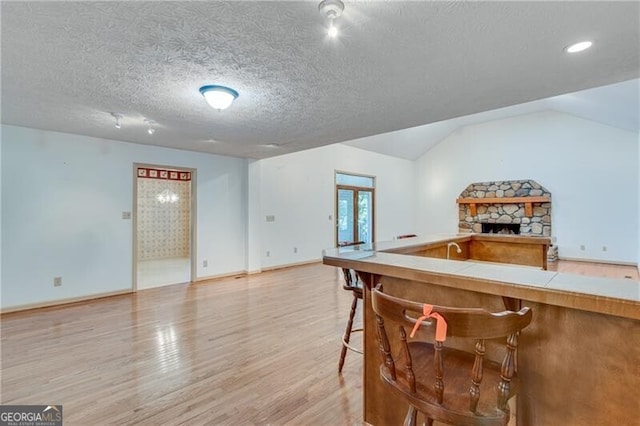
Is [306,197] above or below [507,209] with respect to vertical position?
above

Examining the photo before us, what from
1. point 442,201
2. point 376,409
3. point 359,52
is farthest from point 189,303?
point 442,201

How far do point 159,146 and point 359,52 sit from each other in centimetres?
392

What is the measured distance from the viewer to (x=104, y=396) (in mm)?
2027

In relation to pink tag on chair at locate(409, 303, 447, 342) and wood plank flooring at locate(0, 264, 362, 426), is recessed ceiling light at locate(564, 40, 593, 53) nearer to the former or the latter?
pink tag on chair at locate(409, 303, 447, 342)

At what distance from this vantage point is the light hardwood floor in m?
1.89

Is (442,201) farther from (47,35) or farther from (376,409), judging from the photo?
(47,35)

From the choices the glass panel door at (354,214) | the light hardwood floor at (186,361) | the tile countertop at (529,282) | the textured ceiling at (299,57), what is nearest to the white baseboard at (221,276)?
the light hardwood floor at (186,361)

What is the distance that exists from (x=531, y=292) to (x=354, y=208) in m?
6.87

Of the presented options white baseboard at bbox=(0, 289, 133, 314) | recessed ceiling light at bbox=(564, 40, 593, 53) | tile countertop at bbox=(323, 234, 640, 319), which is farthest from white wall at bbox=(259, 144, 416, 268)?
recessed ceiling light at bbox=(564, 40, 593, 53)

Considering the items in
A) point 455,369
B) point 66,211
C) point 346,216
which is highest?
point 66,211

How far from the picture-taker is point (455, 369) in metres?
1.15

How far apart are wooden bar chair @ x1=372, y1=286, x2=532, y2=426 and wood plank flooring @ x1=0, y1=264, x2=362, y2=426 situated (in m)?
0.93

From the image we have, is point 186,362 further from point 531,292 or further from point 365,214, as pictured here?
point 365,214

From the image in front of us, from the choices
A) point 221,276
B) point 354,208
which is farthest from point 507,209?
point 221,276
